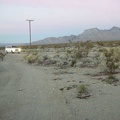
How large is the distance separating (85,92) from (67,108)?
3.04 m

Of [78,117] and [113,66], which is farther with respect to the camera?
[113,66]

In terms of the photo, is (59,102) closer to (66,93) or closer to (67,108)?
(67,108)

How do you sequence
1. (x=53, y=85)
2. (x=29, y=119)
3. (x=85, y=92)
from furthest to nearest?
(x=53, y=85) < (x=85, y=92) < (x=29, y=119)

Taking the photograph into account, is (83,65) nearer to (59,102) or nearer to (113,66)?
(113,66)

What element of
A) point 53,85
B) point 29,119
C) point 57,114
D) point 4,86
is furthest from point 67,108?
point 4,86

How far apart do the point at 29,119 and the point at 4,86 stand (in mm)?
7973

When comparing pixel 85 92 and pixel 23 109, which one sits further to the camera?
pixel 85 92

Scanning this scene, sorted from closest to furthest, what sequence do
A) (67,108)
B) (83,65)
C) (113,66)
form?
(67,108) < (113,66) < (83,65)

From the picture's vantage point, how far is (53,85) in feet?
58.4

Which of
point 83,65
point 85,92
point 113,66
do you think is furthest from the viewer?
point 83,65

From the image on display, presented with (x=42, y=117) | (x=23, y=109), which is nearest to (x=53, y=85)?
(x=23, y=109)

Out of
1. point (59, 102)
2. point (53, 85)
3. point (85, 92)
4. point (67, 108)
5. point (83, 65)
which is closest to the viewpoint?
point (67, 108)

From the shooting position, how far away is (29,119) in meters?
10.5

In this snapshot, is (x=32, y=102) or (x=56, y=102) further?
(x=32, y=102)
